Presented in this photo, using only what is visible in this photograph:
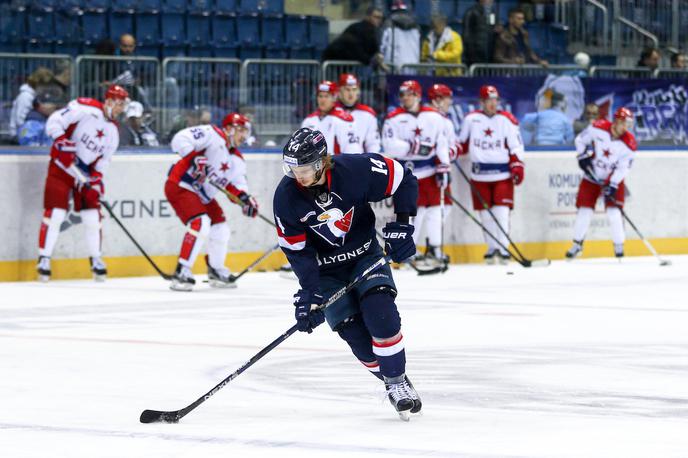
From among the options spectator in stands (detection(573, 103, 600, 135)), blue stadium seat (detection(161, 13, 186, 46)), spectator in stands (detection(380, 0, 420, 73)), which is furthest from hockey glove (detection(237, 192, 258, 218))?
spectator in stands (detection(573, 103, 600, 135))

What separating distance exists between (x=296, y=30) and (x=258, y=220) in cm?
295

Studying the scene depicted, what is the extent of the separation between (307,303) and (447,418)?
2.31ft

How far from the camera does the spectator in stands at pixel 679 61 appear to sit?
17.0 meters

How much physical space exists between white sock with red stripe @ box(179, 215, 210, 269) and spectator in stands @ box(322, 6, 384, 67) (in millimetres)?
3401

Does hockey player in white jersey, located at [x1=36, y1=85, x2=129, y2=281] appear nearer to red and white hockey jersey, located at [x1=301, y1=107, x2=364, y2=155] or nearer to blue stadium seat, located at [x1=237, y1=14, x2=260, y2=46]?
red and white hockey jersey, located at [x1=301, y1=107, x2=364, y2=155]

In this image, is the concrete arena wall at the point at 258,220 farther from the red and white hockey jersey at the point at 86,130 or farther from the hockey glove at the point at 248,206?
the hockey glove at the point at 248,206

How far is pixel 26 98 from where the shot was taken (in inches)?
491

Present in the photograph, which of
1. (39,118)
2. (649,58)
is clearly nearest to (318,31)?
(649,58)

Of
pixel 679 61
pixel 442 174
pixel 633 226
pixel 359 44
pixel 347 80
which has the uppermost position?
pixel 359 44

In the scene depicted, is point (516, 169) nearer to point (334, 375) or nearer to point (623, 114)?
point (623, 114)

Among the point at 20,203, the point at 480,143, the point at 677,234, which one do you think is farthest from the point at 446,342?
the point at 677,234

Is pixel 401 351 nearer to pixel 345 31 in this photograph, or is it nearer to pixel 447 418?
pixel 447 418

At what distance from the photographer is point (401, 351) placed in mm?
5820

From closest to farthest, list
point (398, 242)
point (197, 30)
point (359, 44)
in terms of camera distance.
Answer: point (398, 242), point (359, 44), point (197, 30)
